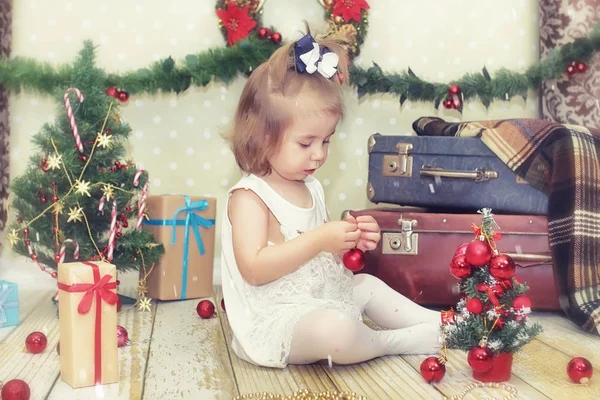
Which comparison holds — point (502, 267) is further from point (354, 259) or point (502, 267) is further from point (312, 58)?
point (312, 58)

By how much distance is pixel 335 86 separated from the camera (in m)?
1.54

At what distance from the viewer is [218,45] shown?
244 cm

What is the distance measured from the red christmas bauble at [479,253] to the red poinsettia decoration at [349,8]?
137 cm

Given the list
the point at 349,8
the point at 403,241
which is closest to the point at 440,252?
the point at 403,241

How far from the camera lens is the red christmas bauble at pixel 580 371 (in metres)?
1.32

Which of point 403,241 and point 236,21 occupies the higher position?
point 236,21

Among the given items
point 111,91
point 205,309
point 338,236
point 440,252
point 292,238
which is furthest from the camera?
point 111,91

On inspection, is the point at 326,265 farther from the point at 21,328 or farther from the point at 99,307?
the point at 21,328

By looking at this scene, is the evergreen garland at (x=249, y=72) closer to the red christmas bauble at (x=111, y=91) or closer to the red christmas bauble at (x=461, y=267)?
the red christmas bauble at (x=111, y=91)

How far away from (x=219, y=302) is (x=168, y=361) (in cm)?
64

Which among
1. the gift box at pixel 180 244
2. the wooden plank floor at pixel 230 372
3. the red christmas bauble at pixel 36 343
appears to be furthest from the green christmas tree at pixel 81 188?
the red christmas bauble at pixel 36 343

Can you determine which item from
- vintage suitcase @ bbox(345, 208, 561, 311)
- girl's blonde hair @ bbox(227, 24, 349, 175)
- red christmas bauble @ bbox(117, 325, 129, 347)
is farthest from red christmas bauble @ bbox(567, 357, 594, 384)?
red christmas bauble @ bbox(117, 325, 129, 347)

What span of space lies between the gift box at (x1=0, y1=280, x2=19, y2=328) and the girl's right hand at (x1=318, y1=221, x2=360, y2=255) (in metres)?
0.92

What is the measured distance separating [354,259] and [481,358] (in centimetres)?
31
